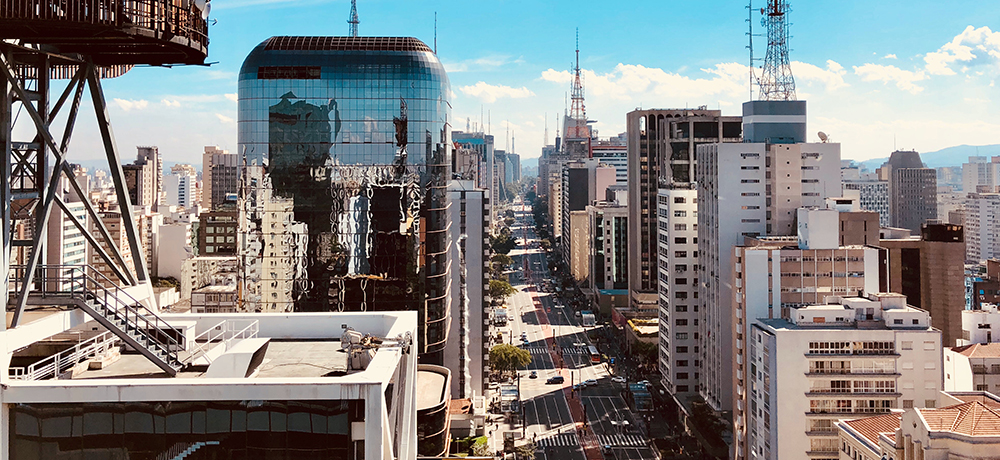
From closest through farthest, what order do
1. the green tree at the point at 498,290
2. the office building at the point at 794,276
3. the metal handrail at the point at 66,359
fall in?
the metal handrail at the point at 66,359, the office building at the point at 794,276, the green tree at the point at 498,290

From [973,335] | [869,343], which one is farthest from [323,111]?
[973,335]

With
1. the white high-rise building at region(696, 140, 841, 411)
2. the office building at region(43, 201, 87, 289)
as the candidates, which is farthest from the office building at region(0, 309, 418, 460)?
the office building at region(43, 201, 87, 289)

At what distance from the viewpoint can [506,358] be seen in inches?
3329

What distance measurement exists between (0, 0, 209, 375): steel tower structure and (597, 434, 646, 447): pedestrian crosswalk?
171ft

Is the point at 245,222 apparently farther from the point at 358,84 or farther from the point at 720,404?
the point at 720,404

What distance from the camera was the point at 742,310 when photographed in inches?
2133

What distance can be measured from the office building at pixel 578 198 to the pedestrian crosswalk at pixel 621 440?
272 feet

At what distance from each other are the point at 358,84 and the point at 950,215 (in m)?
167

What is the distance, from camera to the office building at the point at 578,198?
15351cm

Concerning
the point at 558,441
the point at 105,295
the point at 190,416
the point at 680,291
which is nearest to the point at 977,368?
the point at 680,291

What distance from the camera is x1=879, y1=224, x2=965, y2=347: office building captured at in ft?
242

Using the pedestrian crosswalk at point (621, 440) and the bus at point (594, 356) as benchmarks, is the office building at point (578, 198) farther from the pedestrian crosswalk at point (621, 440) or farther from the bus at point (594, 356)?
the pedestrian crosswalk at point (621, 440)

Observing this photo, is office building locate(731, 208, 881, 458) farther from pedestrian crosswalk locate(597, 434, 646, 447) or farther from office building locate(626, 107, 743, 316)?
office building locate(626, 107, 743, 316)

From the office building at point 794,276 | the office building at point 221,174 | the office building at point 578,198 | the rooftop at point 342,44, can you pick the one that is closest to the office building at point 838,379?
the office building at point 794,276
